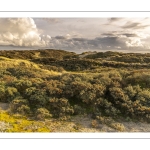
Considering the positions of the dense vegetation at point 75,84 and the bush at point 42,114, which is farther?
the dense vegetation at point 75,84

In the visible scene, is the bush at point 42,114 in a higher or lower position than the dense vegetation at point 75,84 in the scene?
lower

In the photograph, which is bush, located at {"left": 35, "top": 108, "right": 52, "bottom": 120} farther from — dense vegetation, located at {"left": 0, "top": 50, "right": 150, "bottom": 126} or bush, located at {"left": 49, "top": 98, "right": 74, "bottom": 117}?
bush, located at {"left": 49, "top": 98, "right": 74, "bottom": 117}

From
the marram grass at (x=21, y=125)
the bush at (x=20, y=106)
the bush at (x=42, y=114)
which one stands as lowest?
the marram grass at (x=21, y=125)

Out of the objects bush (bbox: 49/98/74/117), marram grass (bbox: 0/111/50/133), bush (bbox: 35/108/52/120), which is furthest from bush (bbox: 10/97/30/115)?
bush (bbox: 49/98/74/117)

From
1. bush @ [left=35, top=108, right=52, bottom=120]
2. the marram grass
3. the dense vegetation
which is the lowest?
the marram grass

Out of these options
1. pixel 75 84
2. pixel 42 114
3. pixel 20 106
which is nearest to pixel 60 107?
pixel 42 114

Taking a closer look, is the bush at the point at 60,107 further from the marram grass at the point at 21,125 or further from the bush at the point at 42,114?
the marram grass at the point at 21,125

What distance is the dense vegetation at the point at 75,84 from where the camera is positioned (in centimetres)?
825

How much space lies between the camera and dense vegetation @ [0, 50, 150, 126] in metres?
8.25

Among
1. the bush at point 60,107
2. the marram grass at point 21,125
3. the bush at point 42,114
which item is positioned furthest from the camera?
the bush at point 60,107

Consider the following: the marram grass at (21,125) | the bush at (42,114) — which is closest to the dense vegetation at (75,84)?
the bush at (42,114)

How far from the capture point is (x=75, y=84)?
8.73 m

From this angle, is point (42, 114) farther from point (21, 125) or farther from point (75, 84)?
point (75, 84)
